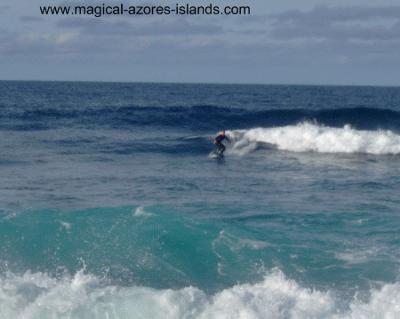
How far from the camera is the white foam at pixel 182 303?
10133mm

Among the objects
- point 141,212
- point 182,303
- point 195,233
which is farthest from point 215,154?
point 182,303

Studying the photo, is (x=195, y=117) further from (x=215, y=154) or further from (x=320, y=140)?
(x=215, y=154)

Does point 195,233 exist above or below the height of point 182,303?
above

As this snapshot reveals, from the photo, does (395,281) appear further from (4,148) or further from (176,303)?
(4,148)

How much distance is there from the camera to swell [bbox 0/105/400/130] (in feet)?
128

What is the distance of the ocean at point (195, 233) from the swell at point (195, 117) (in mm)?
10783

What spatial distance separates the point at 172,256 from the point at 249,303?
130 inches

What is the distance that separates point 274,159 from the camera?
87.7ft

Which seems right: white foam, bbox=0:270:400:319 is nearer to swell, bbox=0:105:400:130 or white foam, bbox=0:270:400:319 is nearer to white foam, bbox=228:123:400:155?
white foam, bbox=228:123:400:155

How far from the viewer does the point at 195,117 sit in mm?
42062

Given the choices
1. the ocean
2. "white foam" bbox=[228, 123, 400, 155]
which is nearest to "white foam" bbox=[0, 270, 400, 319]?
the ocean

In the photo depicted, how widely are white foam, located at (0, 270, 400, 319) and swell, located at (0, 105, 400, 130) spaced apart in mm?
27028

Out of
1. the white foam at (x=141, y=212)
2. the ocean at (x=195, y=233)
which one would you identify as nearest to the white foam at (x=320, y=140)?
the ocean at (x=195, y=233)

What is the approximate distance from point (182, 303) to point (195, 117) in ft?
105
